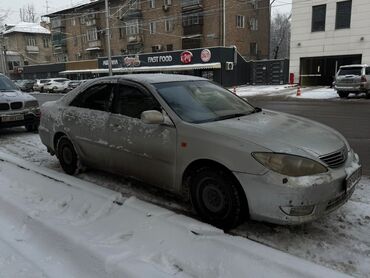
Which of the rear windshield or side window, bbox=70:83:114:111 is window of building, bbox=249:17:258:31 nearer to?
the rear windshield

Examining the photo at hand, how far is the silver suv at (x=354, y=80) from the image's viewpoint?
20.6m

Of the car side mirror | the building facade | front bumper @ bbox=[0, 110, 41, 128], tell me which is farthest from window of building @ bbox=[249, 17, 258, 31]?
the building facade

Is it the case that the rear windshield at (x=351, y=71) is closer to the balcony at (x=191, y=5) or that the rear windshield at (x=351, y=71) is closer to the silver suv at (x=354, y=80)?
the silver suv at (x=354, y=80)

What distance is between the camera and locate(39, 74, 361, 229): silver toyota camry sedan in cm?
349

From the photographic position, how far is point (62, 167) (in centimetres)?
614

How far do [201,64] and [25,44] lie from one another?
175 feet

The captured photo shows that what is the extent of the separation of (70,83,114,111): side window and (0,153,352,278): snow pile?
123 cm

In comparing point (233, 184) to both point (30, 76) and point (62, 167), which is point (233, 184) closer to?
point (62, 167)

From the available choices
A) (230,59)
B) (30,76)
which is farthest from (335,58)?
(30,76)

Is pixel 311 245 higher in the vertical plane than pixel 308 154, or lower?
lower

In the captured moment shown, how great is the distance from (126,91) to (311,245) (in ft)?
9.51

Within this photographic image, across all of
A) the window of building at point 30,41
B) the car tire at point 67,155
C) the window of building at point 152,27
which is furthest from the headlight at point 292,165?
the window of building at point 30,41

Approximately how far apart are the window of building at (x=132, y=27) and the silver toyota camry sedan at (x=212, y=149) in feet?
144

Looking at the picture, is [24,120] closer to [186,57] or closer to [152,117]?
[152,117]
